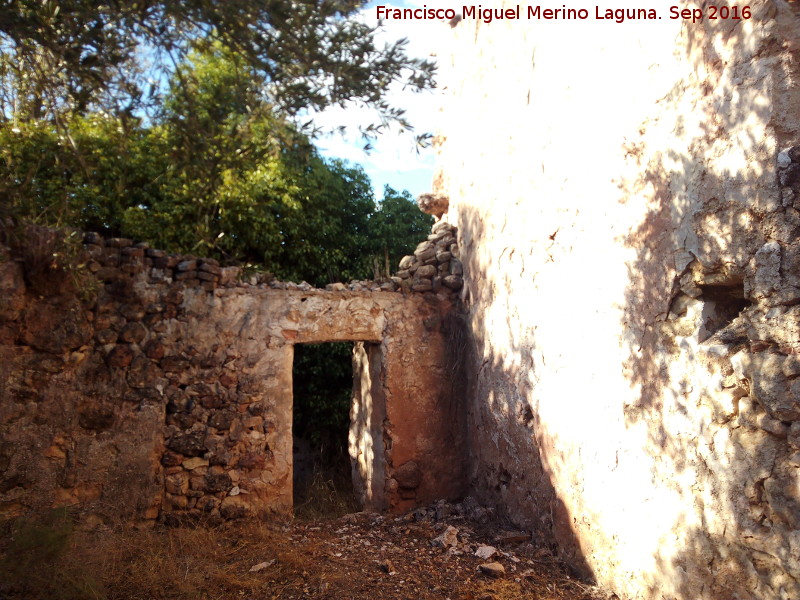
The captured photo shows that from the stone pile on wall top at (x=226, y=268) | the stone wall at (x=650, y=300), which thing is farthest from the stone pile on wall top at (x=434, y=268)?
the stone wall at (x=650, y=300)

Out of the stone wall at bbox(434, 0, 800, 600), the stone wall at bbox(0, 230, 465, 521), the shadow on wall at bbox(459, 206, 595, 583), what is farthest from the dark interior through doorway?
the stone wall at bbox(434, 0, 800, 600)

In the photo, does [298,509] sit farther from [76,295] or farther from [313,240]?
[313,240]

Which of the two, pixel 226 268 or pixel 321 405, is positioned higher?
pixel 226 268

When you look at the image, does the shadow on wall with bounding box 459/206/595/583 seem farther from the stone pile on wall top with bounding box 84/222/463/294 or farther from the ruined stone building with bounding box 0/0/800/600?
the stone pile on wall top with bounding box 84/222/463/294

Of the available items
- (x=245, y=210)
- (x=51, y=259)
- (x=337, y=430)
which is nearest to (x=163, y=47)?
(x=51, y=259)

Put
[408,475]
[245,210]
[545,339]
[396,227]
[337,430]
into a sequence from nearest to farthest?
[545,339] → [408,475] → [245,210] → [337,430] → [396,227]

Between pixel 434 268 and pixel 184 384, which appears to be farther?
pixel 434 268

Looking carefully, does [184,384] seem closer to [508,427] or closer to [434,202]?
[508,427]

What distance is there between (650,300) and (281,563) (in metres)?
3.15

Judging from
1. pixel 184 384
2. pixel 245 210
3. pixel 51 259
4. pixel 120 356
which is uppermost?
pixel 245 210

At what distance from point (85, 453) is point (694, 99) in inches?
200

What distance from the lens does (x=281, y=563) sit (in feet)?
14.7

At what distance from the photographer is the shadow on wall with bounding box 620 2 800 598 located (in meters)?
3.02

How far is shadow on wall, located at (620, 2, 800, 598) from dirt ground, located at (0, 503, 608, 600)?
1.17 metres
